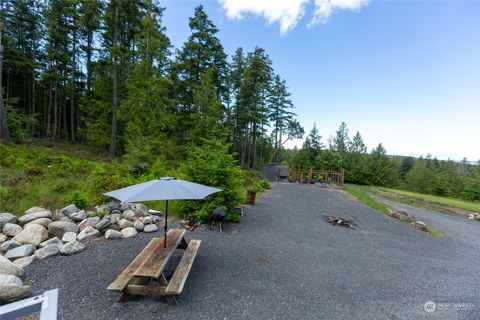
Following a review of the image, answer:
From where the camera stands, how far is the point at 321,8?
994 centimetres

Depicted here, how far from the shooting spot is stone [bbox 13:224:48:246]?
374cm

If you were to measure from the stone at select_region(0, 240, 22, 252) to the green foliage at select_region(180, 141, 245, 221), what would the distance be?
3.16 m

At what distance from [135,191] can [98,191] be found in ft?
14.5

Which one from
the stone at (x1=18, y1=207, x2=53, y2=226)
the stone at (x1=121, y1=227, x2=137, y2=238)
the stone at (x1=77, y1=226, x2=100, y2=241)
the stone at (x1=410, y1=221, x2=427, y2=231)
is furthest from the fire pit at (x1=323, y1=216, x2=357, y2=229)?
the stone at (x1=18, y1=207, x2=53, y2=226)

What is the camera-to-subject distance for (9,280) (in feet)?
8.57

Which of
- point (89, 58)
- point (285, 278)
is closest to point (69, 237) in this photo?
point (285, 278)

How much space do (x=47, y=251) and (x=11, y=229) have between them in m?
1.22

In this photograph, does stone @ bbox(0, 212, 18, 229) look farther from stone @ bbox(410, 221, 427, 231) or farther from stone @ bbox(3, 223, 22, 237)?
stone @ bbox(410, 221, 427, 231)

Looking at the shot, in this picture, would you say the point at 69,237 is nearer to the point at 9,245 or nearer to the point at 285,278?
the point at 9,245

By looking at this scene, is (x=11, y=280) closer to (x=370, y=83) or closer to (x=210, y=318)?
(x=210, y=318)

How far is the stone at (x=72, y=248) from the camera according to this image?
3621 mm

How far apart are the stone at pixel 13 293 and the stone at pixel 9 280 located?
30cm

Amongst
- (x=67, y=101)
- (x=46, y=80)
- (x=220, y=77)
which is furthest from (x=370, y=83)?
(x=67, y=101)

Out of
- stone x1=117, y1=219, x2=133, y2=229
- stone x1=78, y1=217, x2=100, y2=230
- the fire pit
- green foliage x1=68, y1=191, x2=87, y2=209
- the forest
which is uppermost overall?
the forest
